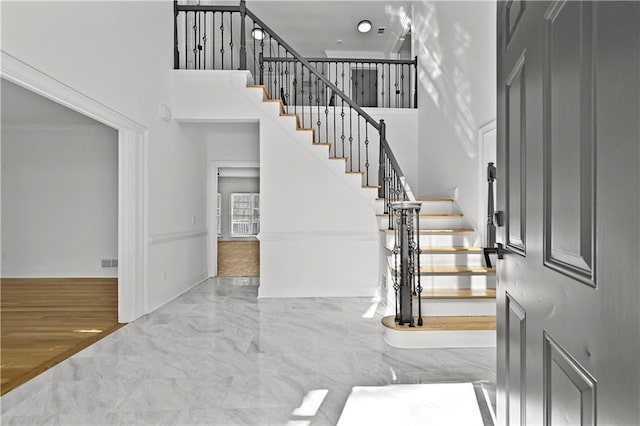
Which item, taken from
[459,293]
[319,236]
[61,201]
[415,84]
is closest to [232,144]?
[319,236]

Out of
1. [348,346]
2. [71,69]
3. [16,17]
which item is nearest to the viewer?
[16,17]

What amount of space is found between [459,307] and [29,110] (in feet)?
18.9

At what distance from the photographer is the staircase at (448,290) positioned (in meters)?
3.16

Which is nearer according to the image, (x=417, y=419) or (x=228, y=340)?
(x=417, y=419)

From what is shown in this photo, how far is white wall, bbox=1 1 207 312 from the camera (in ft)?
8.44

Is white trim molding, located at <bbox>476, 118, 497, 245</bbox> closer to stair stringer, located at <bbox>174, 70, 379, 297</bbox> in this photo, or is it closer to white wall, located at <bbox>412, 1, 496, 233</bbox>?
white wall, located at <bbox>412, 1, 496, 233</bbox>

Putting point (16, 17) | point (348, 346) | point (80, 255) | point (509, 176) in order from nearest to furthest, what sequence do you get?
point (509, 176) < point (16, 17) < point (348, 346) < point (80, 255)

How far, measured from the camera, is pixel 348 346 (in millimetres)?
3170

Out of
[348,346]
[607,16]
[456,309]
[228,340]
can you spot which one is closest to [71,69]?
[228,340]

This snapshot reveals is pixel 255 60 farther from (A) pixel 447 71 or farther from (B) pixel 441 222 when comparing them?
(B) pixel 441 222

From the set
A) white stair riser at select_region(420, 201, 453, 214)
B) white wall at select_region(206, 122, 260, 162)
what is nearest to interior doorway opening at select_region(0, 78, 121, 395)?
white wall at select_region(206, 122, 260, 162)

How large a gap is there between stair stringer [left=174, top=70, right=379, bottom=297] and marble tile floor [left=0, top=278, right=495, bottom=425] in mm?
1036

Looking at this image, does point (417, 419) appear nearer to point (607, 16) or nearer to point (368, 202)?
point (607, 16)

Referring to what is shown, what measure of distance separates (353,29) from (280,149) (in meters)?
4.33
